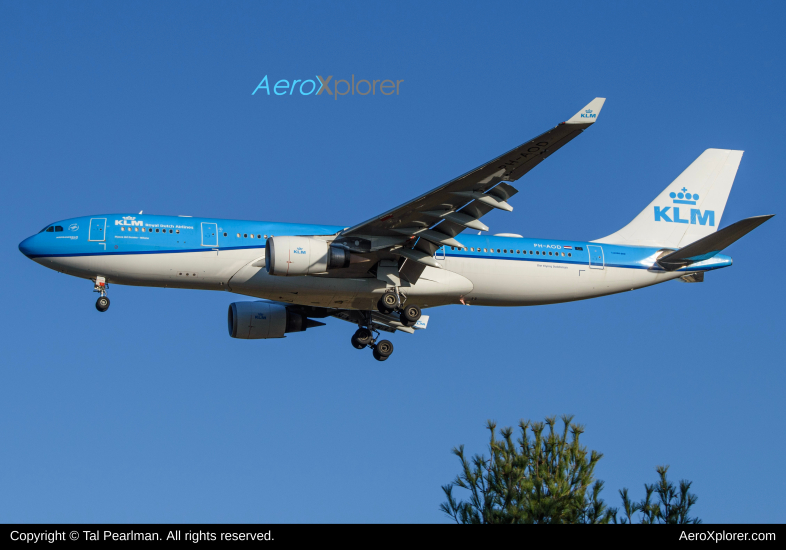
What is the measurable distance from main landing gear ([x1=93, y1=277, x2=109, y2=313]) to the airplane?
3cm

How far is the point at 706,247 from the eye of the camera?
107ft

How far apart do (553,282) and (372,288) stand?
672cm

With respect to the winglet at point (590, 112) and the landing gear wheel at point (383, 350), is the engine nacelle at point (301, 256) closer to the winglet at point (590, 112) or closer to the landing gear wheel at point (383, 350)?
the landing gear wheel at point (383, 350)

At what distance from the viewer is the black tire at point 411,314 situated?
30.7 metres

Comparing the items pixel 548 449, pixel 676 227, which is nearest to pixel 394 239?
pixel 548 449

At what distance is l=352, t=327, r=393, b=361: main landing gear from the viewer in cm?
3394

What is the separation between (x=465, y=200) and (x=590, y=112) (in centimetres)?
524

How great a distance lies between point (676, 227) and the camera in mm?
35938

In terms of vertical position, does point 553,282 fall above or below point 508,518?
above

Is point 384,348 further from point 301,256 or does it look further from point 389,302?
point 301,256

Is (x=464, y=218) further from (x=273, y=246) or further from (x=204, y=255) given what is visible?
(x=204, y=255)

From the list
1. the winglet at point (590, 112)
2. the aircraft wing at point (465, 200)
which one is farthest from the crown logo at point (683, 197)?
the winglet at point (590, 112)

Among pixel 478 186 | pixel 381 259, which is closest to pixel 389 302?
pixel 381 259
